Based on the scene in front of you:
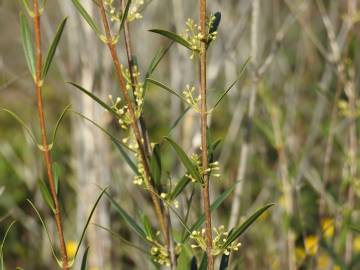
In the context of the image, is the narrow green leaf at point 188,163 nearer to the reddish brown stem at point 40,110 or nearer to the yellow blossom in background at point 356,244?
the reddish brown stem at point 40,110

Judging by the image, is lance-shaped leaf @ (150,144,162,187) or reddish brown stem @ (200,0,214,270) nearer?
reddish brown stem @ (200,0,214,270)

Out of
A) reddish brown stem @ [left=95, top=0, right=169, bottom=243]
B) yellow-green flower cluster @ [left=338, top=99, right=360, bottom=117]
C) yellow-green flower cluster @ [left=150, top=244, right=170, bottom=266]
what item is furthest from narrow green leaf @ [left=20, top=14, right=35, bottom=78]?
yellow-green flower cluster @ [left=338, top=99, right=360, bottom=117]

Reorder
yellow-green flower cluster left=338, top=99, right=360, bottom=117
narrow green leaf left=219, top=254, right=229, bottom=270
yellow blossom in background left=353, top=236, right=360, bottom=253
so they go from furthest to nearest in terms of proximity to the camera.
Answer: yellow blossom in background left=353, top=236, right=360, bottom=253 < yellow-green flower cluster left=338, top=99, right=360, bottom=117 < narrow green leaf left=219, top=254, right=229, bottom=270

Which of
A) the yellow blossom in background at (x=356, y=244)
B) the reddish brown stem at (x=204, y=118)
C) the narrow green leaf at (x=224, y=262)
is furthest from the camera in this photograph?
the yellow blossom in background at (x=356, y=244)

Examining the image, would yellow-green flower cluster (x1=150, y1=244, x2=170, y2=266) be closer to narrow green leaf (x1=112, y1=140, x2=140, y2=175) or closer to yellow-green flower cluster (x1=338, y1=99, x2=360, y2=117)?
narrow green leaf (x1=112, y1=140, x2=140, y2=175)

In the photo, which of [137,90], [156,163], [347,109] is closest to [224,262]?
[156,163]

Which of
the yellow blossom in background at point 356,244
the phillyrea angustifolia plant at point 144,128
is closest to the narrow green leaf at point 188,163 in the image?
the phillyrea angustifolia plant at point 144,128

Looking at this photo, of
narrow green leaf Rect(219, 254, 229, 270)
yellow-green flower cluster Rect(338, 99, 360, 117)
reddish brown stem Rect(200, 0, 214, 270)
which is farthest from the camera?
yellow-green flower cluster Rect(338, 99, 360, 117)

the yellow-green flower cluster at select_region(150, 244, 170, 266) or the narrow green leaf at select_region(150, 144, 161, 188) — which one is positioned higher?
the narrow green leaf at select_region(150, 144, 161, 188)

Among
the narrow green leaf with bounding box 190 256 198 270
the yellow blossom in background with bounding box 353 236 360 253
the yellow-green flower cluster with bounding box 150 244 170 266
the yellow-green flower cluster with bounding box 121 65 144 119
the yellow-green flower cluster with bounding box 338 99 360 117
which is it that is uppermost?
the yellow-green flower cluster with bounding box 121 65 144 119

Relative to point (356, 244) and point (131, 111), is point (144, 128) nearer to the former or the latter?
point (131, 111)

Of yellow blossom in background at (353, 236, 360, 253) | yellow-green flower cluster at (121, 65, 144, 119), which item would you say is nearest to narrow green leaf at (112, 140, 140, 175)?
yellow-green flower cluster at (121, 65, 144, 119)

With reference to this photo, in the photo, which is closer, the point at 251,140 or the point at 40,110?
the point at 40,110

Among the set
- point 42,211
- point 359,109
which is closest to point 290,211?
point 359,109
